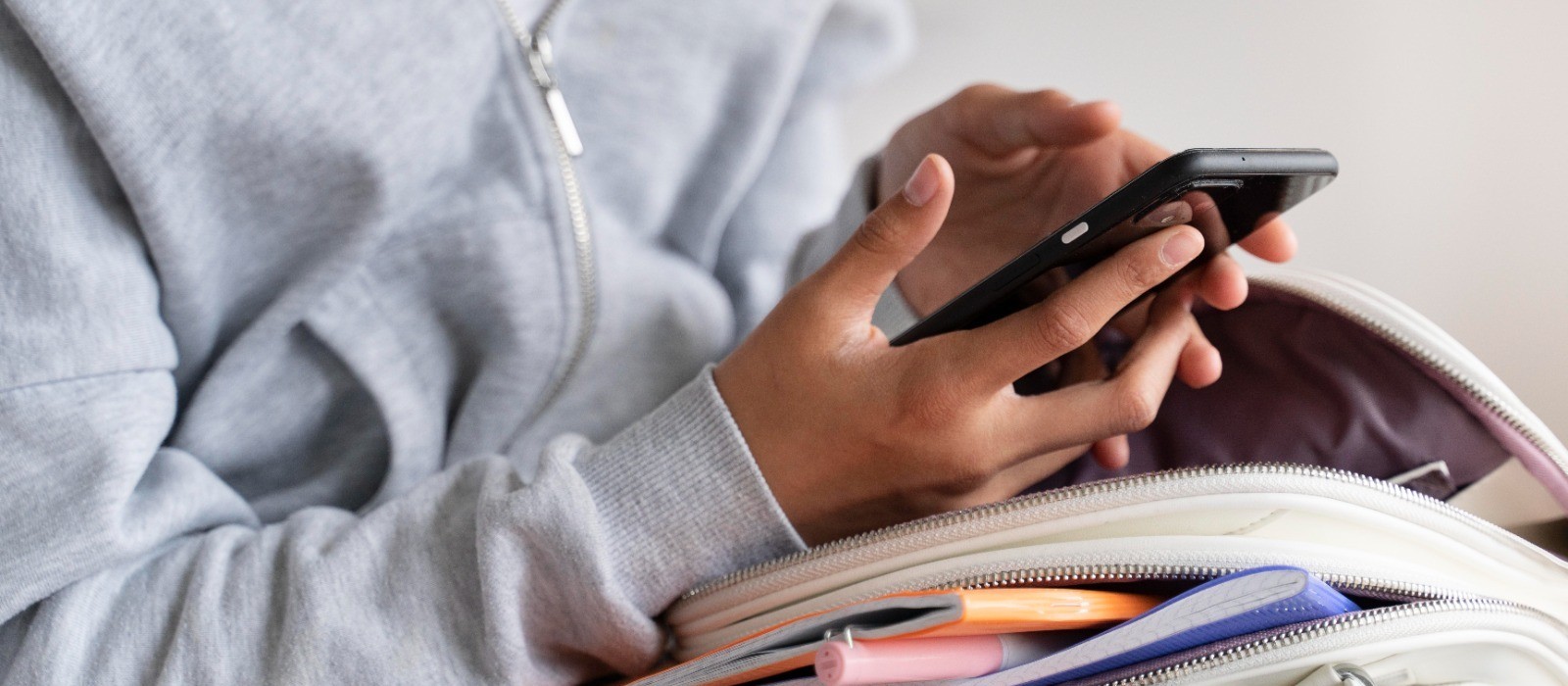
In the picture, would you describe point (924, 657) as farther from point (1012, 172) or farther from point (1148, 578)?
point (1012, 172)

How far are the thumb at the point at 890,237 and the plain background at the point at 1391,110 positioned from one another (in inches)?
16.6

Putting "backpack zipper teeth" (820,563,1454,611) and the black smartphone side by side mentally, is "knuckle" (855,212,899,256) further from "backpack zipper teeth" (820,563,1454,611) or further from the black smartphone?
"backpack zipper teeth" (820,563,1454,611)

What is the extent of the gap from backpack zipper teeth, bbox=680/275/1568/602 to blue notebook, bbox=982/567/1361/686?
0.17 ft

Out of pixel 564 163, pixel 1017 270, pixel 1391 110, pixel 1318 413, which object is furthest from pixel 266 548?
pixel 1391 110

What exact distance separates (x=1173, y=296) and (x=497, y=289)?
0.43 m

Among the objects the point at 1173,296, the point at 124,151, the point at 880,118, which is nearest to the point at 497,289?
the point at 124,151

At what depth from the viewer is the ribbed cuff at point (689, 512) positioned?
0.49 meters

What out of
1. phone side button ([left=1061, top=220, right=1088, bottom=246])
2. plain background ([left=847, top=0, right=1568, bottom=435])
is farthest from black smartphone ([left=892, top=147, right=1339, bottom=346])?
plain background ([left=847, top=0, right=1568, bottom=435])

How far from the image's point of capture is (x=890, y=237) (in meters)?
0.46

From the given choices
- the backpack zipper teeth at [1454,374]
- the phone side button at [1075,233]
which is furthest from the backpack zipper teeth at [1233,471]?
the phone side button at [1075,233]

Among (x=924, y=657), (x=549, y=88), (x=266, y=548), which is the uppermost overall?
(x=549, y=88)

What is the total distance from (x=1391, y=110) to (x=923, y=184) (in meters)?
0.55

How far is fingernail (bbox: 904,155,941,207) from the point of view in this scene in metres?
0.44

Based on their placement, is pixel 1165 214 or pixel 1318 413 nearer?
pixel 1165 214
